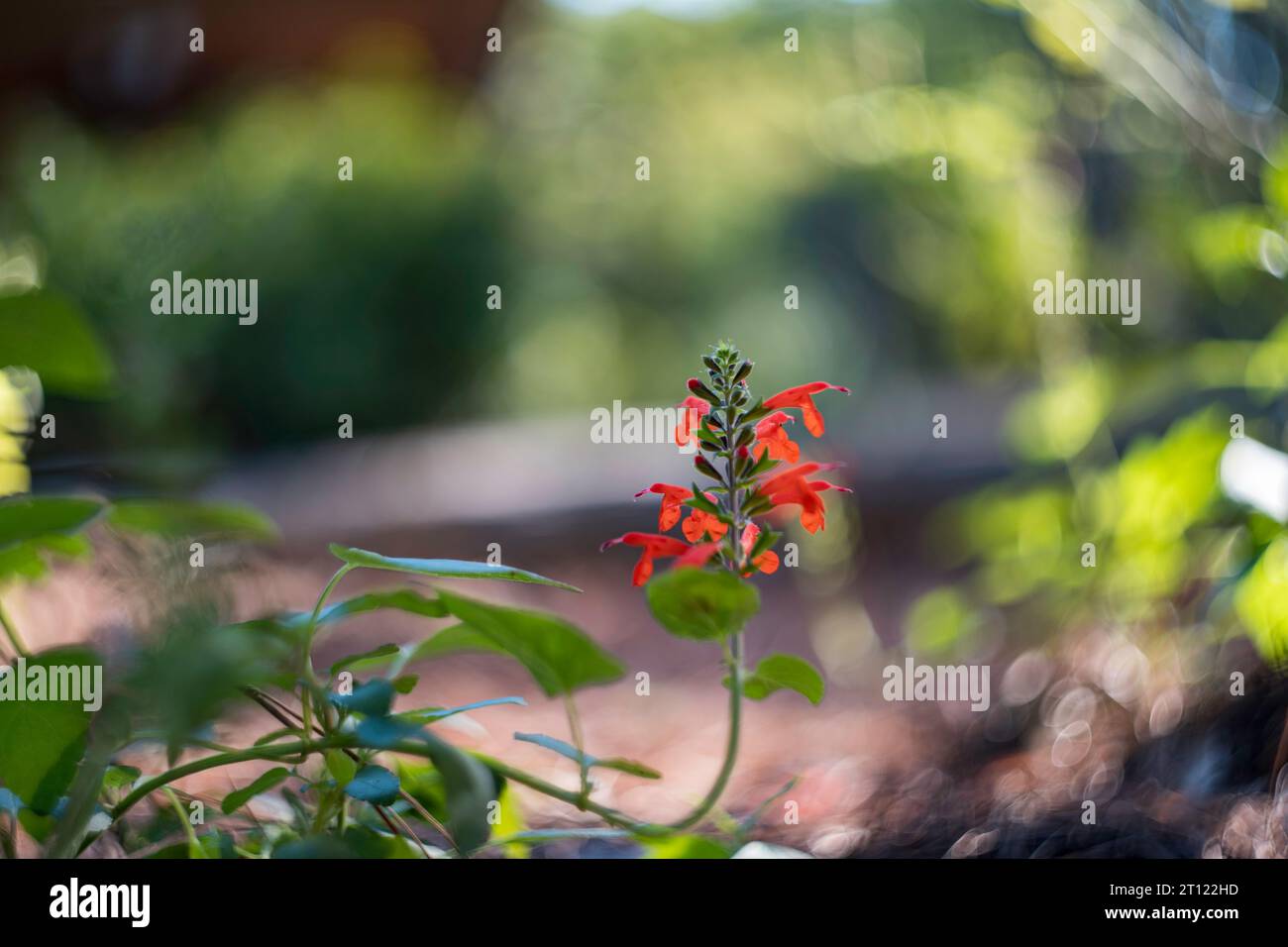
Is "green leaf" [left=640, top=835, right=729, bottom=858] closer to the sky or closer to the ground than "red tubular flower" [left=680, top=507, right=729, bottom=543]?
closer to the ground

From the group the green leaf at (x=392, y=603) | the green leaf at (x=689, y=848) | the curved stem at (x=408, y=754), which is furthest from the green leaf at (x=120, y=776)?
the green leaf at (x=689, y=848)

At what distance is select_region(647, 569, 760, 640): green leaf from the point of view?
34cm

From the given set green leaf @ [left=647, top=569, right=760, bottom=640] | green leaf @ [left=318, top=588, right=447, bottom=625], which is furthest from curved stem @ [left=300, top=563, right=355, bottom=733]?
green leaf @ [left=647, top=569, right=760, bottom=640]

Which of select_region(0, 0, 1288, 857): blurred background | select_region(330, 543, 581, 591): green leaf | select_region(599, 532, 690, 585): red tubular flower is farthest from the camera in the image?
select_region(0, 0, 1288, 857): blurred background

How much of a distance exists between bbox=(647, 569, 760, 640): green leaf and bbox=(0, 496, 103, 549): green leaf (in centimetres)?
21

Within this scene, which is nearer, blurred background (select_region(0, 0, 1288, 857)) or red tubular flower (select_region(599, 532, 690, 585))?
red tubular flower (select_region(599, 532, 690, 585))

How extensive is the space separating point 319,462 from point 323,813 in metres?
2.36

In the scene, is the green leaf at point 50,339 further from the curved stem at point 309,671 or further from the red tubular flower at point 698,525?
the red tubular flower at point 698,525

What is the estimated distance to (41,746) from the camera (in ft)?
1.22

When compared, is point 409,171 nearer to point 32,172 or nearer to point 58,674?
point 32,172

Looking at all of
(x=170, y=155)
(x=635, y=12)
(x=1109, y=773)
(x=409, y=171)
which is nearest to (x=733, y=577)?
(x=1109, y=773)

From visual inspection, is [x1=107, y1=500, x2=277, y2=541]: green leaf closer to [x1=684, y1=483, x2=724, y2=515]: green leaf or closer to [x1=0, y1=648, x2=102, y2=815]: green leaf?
[x1=0, y1=648, x2=102, y2=815]: green leaf

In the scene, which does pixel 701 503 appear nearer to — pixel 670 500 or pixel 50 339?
pixel 670 500

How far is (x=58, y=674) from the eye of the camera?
38cm
